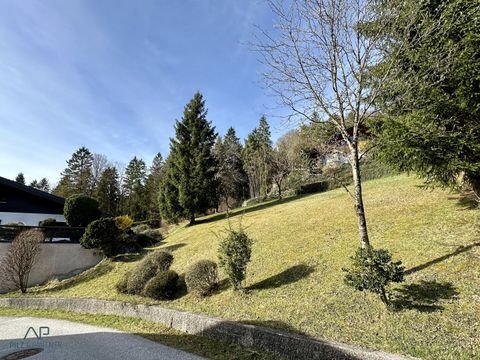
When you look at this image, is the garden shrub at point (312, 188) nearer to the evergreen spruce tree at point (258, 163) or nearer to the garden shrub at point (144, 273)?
the evergreen spruce tree at point (258, 163)

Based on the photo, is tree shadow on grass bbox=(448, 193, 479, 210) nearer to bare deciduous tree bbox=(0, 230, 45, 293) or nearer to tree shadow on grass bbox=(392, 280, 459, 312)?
tree shadow on grass bbox=(392, 280, 459, 312)

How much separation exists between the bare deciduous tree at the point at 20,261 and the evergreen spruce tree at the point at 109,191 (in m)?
30.8

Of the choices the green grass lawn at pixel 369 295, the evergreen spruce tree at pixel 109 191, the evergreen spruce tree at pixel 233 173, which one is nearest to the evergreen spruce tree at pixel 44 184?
the evergreen spruce tree at pixel 109 191

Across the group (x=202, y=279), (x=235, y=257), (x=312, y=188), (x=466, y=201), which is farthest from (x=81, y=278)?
(x=312, y=188)

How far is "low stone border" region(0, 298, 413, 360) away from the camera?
4598mm

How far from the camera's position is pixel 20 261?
14320 mm

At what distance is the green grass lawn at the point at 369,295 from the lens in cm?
510

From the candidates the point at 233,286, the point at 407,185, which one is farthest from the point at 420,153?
the point at 407,185

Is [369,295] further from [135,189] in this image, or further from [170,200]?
[135,189]

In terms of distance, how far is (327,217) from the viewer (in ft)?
44.7

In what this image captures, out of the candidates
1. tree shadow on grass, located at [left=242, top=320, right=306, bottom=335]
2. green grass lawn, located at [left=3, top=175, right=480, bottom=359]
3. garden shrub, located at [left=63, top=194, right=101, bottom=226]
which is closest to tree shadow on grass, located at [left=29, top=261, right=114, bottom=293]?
green grass lawn, located at [left=3, top=175, right=480, bottom=359]

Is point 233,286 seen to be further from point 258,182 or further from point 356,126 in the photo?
point 258,182

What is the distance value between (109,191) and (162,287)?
4093 centimetres

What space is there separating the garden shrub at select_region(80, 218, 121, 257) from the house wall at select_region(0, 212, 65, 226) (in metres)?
9.16
